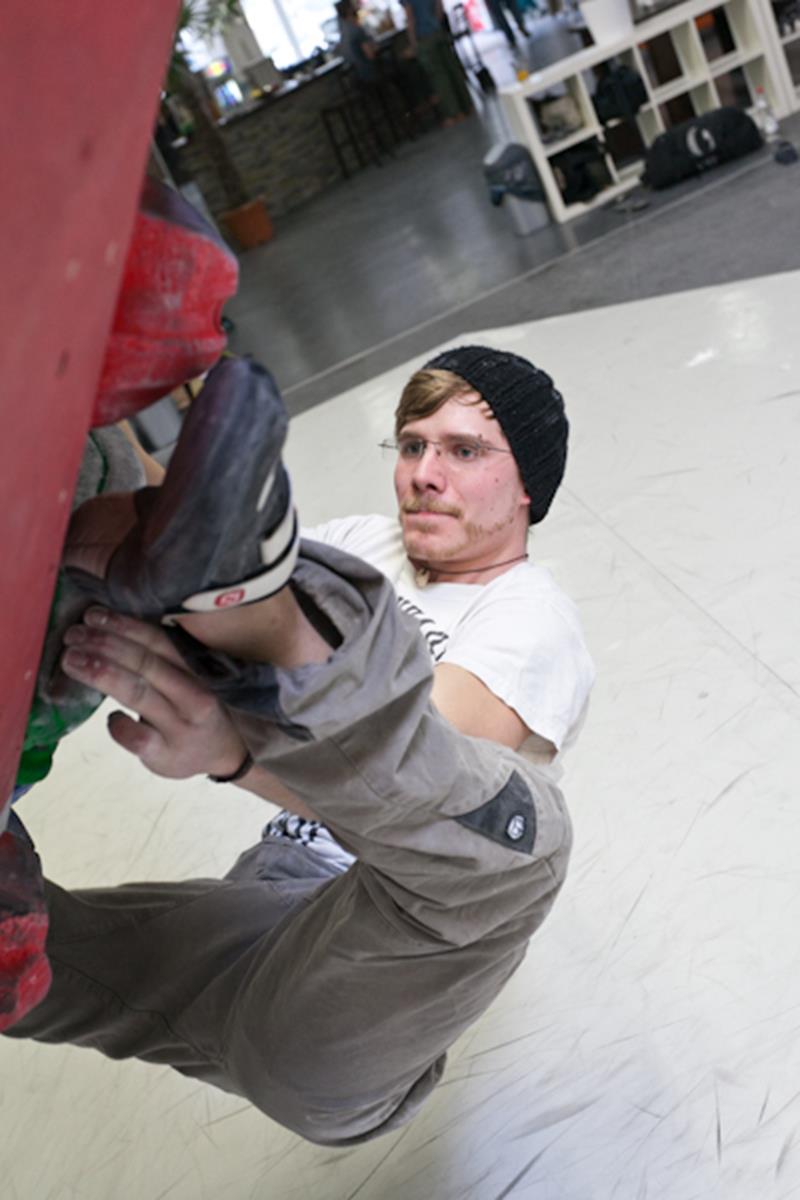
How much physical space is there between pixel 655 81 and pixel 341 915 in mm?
5409

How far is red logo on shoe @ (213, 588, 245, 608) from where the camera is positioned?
0.77 m

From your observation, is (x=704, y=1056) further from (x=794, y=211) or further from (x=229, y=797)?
(x=794, y=211)

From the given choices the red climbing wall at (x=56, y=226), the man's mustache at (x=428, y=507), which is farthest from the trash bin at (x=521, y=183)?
the red climbing wall at (x=56, y=226)

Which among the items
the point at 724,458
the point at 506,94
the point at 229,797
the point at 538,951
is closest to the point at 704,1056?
the point at 538,951

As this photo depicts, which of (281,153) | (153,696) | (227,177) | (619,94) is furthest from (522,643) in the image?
(281,153)

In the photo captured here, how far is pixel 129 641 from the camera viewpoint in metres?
0.89

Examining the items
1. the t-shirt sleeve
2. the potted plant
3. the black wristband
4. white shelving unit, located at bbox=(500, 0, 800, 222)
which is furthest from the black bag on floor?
the black wristband

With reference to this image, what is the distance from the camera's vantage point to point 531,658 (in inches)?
57.4

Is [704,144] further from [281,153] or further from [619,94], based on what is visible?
[281,153]

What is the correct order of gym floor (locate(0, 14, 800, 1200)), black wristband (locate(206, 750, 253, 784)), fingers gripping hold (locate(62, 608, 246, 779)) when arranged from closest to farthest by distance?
fingers gripping hold (locate(62, 608, 246, 779)), black wristband (locate(206, 750, 253, 784)), gym floor (locate(0, 14, 800, 1200))

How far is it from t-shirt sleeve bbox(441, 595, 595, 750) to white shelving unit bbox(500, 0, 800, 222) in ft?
14.3

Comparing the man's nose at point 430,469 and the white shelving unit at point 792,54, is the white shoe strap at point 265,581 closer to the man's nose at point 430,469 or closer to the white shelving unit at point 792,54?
the man's nose at point 430,469

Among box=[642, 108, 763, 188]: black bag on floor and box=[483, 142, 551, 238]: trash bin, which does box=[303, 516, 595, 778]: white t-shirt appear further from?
box=[483, 142, 551, 238]: trash bin

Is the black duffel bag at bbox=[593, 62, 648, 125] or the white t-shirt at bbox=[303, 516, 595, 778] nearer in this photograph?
the white t-shirt at bbox=[303, 516, 595, 778]
